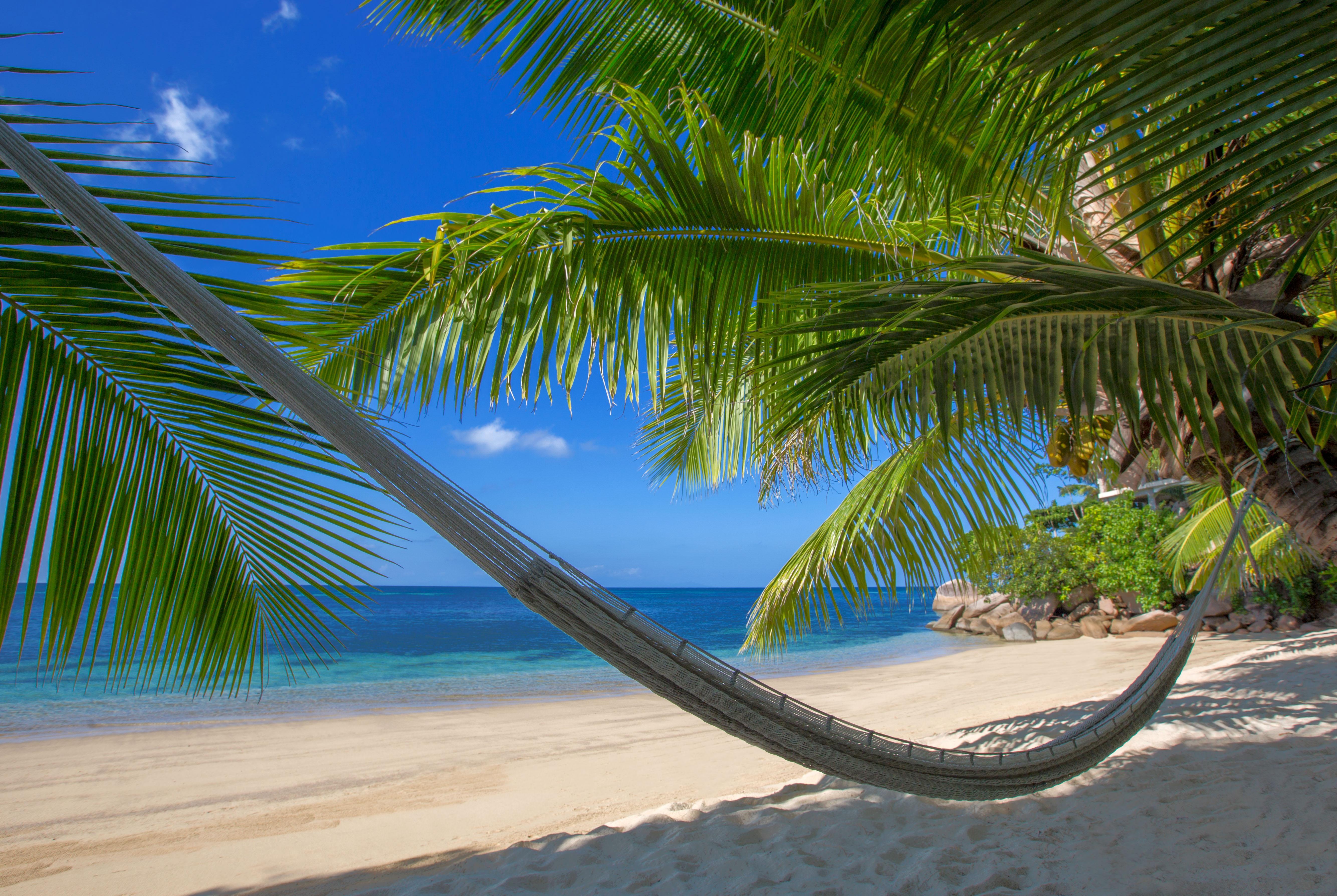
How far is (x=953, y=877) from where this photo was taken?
6.05ft

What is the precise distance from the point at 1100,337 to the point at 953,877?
52.9 inches

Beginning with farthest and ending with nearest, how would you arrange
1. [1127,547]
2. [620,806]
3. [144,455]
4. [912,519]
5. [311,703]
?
[1127,547]
[311,703]
[620,806]
[912,519]
[144,455]

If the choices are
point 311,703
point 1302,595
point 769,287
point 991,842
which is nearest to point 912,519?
point 991,842

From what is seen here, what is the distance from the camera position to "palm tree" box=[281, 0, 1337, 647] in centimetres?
94

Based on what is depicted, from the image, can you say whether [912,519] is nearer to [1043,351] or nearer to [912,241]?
[912,241]

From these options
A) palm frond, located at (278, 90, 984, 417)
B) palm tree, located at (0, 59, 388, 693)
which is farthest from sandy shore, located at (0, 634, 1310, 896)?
palm frond, located at (278, 90, 984, 417)

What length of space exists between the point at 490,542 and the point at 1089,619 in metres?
12.6

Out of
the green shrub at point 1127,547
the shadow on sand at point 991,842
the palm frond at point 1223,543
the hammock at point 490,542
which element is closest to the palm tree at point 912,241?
the hammock at point 490,542

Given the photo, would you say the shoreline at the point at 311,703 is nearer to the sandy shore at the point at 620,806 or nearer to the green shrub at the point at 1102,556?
the sandy shore at the point at 620,806

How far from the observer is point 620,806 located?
11.2 feet

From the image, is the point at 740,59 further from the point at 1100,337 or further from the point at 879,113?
the point at 1100,337

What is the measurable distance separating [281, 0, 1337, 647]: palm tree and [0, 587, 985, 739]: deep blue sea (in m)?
0.78

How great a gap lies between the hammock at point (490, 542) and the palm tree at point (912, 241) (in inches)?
27.0

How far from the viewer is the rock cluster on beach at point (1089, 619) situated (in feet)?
30.0
